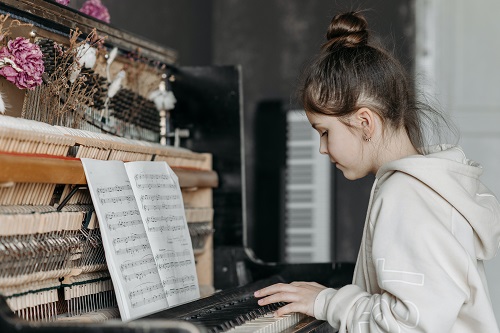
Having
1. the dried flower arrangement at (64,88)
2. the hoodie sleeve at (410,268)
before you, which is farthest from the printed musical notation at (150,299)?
the dried flower arrangement at (64,88)

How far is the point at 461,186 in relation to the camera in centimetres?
200

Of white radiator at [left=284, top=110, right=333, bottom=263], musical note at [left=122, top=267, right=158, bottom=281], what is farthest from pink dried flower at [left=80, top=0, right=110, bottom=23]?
white radiator at [left=284, top=110, right=333, bottom=263]

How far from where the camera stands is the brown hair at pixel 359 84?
2.12 metres

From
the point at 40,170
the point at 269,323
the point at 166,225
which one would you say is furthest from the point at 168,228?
the point at 40,170

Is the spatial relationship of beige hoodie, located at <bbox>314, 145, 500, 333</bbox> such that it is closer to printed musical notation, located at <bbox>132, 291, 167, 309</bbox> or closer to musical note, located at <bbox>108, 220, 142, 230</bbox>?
printed musical notation, located at <bbox>132, 291, 167, 309</bbox>

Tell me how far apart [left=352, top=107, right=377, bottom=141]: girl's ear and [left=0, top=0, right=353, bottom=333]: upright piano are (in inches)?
20.0

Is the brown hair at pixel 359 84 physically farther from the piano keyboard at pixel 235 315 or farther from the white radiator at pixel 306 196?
the white radiator at pixel 306 196

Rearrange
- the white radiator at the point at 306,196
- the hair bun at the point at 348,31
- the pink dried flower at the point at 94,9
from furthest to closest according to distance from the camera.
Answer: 1. the white radiator at the point at 306,196
2. the pink dried flower at the point at 94,9
3. the hair bun at the point at 348,31

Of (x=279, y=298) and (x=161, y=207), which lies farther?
(x=161, y=207)

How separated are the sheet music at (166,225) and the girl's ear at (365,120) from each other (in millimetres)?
550

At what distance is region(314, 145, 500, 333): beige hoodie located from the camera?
1.84m

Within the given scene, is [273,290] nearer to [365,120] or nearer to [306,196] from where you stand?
[365,120]

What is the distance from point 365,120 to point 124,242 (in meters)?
0.69

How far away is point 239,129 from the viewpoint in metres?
2.84
